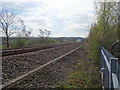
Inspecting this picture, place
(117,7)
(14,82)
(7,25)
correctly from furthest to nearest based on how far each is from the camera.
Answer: (7,25) < (117,7) < (14,82)

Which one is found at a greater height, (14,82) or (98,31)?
(98,31)

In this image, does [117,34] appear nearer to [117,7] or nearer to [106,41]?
[106,41]

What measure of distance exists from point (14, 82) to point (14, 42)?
3939cm

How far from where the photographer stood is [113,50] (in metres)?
17.3

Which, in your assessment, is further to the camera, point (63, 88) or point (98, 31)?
point (98, 31)

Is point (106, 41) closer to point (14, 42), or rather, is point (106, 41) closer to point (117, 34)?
point (117, 34)

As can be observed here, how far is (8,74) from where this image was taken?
442 inches

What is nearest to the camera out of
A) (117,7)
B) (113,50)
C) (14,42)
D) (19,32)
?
(113,50)

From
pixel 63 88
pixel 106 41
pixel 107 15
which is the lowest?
pixel 63 88

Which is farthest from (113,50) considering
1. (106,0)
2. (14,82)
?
(14,82)

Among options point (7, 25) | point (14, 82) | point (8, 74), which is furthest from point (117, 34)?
point (7, 25)

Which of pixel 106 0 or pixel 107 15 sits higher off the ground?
pixel 106 0

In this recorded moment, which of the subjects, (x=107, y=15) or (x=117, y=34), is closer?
(x=117, y=34)

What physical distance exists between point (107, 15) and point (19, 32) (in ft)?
141
